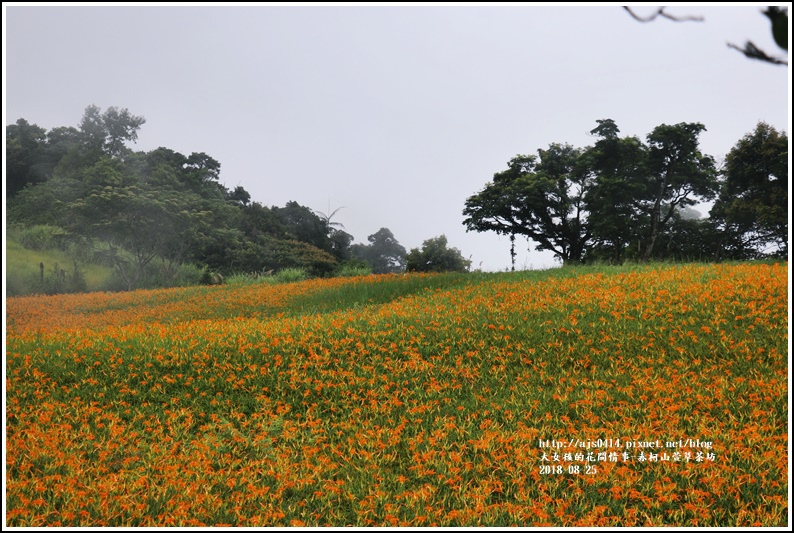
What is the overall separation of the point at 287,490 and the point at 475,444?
73.0 inches

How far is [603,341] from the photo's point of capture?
8.36m

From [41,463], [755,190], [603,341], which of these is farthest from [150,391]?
[755,190]

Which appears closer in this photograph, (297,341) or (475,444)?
(475,444)

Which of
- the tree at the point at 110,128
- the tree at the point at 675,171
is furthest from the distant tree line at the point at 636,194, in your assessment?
the tree at the point at 110,128

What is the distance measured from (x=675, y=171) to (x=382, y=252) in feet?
49.2

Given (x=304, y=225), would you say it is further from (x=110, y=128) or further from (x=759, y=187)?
(x=759, y=187)

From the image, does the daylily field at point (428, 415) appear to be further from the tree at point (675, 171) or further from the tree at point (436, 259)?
the tree at point (436, 259)

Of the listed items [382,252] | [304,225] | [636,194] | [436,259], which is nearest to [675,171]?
[636,194]

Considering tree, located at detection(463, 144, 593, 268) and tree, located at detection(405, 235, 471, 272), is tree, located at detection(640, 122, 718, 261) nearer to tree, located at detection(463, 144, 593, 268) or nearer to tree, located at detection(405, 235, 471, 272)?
tree, located at detection(463, 144, 593, 268)

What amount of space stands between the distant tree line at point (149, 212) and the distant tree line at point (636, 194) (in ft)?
15.3

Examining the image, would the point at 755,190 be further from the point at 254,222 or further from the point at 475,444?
the point at 254,222

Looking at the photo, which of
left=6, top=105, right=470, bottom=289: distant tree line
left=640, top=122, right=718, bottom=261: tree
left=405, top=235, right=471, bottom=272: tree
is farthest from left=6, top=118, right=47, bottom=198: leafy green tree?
left=640, top=122, right=718, bottom=261: tree

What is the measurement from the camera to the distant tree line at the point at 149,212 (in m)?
19.6

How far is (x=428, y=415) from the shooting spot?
6242 millimetres
